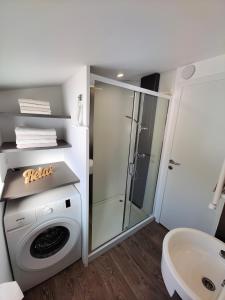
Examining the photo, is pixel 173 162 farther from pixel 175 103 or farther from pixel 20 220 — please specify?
pixel 20 220

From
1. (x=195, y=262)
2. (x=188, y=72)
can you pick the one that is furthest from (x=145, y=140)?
(x=195, y=262)

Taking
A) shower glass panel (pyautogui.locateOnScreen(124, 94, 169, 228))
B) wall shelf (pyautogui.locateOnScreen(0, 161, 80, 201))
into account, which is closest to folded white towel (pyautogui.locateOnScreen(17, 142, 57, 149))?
wall shelf (pyautogui.locateOnScreen(0, 161, 80, 201))

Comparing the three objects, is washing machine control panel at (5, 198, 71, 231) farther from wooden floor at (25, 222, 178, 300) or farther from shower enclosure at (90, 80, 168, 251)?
wooden floor at (25, 222, 178, 300)

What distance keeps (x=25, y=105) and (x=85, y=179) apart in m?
0.85

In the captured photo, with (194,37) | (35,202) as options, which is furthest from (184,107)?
(35,202)

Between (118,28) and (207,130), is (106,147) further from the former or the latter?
(118,28)

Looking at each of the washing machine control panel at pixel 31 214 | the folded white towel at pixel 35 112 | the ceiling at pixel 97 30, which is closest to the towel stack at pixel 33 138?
the folded white towel at pixel 35 112

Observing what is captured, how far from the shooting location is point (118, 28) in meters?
0.65

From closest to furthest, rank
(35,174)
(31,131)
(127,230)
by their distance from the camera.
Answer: (31,131)
(35,174)
(127,230)

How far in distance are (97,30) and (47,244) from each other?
174cm

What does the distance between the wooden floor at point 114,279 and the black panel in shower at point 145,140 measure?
27.9 inches

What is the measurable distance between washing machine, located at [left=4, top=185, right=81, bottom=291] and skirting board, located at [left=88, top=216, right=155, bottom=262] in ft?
0.54

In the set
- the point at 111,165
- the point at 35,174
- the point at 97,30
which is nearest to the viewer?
the point at 97,30

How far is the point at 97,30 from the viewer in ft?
2.10
